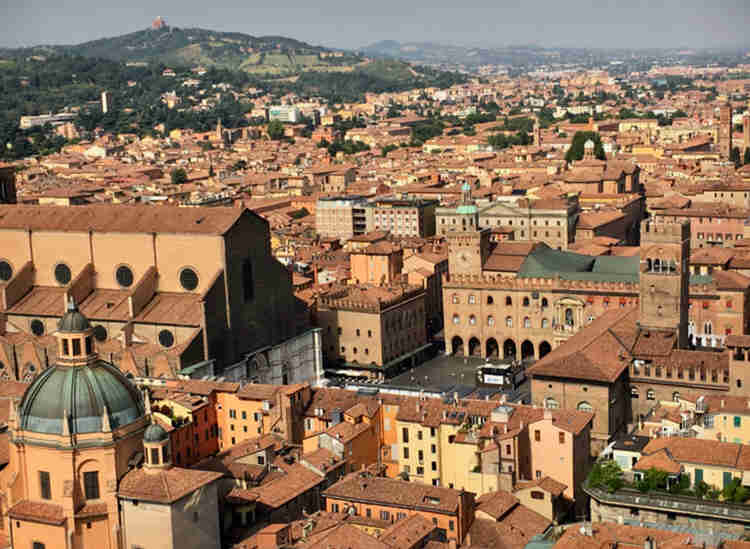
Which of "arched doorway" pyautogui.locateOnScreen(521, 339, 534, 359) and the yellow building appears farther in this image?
"arched doorway" pyautogui.locateOnScreen(521, 339, 534, 359)

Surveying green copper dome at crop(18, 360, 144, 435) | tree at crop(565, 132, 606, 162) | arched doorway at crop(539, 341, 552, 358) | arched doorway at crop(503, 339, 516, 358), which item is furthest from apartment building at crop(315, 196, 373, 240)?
green copper dome at crop(18, 360, 144, 435)

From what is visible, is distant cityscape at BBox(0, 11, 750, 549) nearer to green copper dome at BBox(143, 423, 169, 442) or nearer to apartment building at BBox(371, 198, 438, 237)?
green copper dome at BBox(143, 423, 169, 442)

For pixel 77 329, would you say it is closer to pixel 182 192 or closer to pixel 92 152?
pixel 182 192

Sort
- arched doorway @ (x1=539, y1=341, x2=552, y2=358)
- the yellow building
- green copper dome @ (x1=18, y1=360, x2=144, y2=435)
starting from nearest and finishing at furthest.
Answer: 1. green copper dome @ (x1=18, y1=360, x2=144, y2=435)
2. the yellow building
3. arched doorway @ (x1=539, y1=341, x2=552, y2=358)

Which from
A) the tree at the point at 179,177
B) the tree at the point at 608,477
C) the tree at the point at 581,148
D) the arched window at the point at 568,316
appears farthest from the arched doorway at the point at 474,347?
the tree at the point at 179,177

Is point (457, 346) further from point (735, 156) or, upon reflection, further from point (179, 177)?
point (735, 156)
